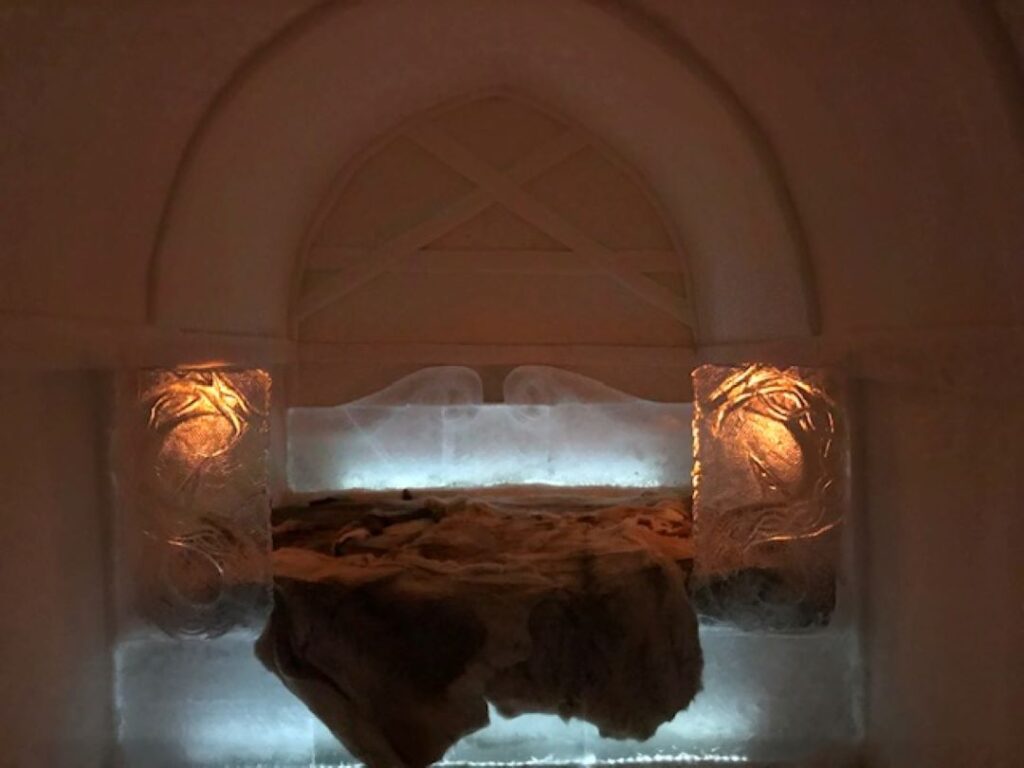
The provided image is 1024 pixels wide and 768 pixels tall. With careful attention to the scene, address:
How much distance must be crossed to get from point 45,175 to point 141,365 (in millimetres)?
671

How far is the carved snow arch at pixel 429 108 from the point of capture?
97.3 inches

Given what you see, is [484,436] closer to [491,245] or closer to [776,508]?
[491,245]

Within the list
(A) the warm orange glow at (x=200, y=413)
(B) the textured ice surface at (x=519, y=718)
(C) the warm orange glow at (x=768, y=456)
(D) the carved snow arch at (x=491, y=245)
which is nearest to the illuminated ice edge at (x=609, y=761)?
(B) the textured ice surface at (x=519, y=718)

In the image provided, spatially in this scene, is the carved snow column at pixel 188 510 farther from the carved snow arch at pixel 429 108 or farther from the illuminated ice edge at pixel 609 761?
the illuminated ice edge at pixel 609 761

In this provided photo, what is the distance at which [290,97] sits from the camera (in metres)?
2.69

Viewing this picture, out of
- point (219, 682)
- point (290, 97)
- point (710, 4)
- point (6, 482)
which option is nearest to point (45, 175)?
point (6, 482)

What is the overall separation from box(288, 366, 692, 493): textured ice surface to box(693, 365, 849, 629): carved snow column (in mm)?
1090

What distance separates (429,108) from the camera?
335 cm

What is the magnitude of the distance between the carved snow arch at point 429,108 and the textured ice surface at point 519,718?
0.93 metres

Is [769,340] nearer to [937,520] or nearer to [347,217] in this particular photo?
[937,520]

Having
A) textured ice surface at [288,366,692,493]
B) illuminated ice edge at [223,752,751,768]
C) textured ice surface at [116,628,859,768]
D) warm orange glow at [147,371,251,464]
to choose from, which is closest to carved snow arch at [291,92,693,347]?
textured ice surface at [288,366,692,493]

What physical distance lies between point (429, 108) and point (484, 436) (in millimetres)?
1273

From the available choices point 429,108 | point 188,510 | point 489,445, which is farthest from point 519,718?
point 429,108

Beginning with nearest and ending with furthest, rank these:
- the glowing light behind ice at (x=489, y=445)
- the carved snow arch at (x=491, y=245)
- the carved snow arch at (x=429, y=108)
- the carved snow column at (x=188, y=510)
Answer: the carved snow column at (x=188, y=510) < the carved snow arch at (x=429, y=108) < the carved snow arch at (x=491, y=245) < the glowing light behind ice at (x=489, y=445)
